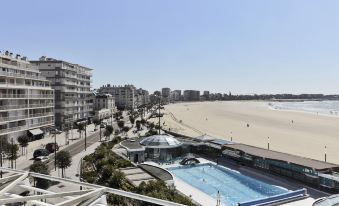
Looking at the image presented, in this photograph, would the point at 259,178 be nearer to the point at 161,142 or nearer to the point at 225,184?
the point at 225,184

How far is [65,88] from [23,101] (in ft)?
87.9

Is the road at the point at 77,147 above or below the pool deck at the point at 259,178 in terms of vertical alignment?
above

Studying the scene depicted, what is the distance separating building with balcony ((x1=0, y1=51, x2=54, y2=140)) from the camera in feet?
215

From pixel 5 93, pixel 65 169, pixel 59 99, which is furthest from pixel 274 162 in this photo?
pixel 59 99

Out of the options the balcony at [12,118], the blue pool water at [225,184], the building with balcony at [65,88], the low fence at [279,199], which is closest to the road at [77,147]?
the balcony at [12,118]

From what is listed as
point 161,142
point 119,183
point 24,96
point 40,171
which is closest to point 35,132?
point 24,96

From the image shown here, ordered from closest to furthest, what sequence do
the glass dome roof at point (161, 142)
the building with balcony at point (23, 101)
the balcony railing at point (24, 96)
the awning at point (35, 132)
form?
the glass dome roof at point (161, 142) → the balcony railing at point (24, 96) → the building with balcony at point (23, 101) → the awning at point (35, 132)

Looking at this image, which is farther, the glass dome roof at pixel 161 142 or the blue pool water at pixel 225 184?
the glass dome roof at pixel 161 142

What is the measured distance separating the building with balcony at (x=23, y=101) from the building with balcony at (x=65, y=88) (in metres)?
9.49

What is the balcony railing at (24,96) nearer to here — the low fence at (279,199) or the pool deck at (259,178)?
the pool deck at (259,178)

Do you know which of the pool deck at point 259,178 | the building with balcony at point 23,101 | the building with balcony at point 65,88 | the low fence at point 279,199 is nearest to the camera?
the low fence at point 279,199

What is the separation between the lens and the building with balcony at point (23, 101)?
6550 centimetres

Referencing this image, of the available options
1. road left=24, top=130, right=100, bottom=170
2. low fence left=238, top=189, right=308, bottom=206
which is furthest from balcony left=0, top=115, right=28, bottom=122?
low fence left=238, top=189, right=308, bottom=206

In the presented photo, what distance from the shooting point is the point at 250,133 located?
85.4 m
